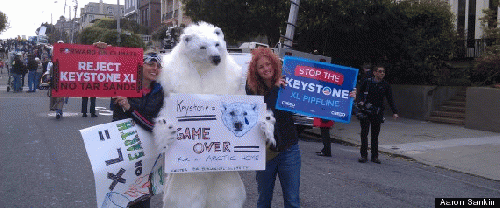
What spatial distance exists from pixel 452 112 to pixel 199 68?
1264 centimetres

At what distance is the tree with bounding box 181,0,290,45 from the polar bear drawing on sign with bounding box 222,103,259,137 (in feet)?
38.8

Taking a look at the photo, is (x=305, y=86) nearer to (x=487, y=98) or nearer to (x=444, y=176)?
(x=444, y=176)

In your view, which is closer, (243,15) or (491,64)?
(491,64)

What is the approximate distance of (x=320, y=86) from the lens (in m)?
4.27

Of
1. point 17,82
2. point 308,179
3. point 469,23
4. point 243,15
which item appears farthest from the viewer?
point 17,82

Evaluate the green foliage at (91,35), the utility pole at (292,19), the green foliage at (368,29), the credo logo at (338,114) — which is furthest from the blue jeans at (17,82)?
the green foliage at (91,35)

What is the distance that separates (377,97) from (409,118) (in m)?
8.08

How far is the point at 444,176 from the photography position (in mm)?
7410

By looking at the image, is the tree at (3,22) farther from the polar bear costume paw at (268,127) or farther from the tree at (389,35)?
the polar bear costume paw at (268,127)

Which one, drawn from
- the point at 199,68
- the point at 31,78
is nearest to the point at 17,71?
the point at 31,78

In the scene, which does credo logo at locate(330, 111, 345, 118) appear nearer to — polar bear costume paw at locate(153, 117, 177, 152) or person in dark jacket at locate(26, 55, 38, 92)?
polar bear costume paw at locate(153, 117, 177, 152)

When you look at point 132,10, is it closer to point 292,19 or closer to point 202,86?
point 292,19

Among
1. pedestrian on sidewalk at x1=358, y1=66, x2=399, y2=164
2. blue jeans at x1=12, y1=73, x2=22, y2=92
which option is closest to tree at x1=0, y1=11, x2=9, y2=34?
blue jeans at x1=12, y1=73, x2=22, y2=92

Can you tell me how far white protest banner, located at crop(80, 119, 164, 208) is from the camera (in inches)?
129
